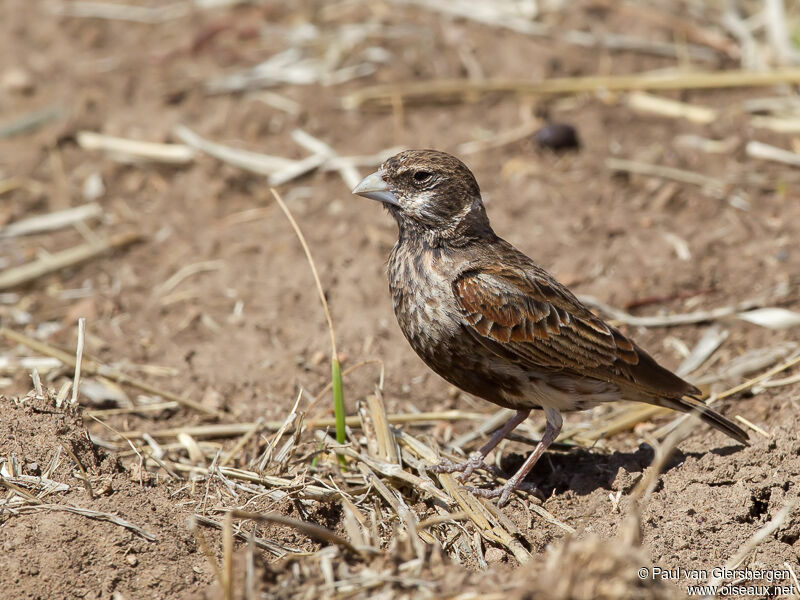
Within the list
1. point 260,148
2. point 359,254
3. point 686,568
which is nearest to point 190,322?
point 359,254

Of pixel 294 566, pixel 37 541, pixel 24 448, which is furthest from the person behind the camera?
pixel 24 448

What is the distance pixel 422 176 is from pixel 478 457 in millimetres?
1522

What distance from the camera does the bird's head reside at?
5.17 m

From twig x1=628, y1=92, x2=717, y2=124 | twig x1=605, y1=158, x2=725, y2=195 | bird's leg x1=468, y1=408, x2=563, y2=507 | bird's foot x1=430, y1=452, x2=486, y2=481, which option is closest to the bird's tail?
bird's leg x1=468, y1=408, x2=563, y2=507

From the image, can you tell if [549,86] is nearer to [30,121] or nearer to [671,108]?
[671,108]

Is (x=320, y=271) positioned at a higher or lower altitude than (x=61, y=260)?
higher

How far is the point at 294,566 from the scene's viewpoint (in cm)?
360

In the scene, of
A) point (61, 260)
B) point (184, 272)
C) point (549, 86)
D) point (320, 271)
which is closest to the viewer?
point (320, 271)

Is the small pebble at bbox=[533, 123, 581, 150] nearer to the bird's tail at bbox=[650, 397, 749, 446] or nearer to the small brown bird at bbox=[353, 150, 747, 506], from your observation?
the small brown bird at bbox=[353, 150, 747, 506]

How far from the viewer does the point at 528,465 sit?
4.99m

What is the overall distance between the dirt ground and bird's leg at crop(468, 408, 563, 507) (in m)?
0.10

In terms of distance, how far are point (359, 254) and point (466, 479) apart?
2520 mm

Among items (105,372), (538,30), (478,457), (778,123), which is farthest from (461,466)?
(538,30)

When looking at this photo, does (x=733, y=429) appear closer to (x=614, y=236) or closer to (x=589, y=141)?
(x=614, y=236)
